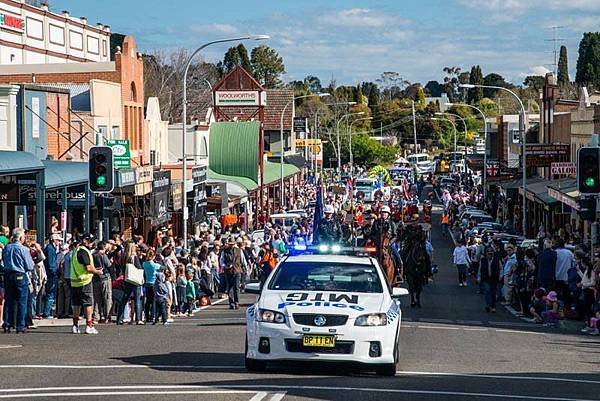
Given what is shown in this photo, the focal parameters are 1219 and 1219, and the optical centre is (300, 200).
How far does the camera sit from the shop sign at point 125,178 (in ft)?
124

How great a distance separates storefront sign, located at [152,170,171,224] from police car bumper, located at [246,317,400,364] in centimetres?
2865

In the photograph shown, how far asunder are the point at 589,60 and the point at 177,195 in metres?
110

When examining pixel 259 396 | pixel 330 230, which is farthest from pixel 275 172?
pixel 259 396

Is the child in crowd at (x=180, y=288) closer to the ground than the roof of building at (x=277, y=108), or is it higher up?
closer to the ground

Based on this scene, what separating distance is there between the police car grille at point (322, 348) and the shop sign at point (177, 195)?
33.6 m

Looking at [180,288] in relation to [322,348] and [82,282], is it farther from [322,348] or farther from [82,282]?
[322,348]

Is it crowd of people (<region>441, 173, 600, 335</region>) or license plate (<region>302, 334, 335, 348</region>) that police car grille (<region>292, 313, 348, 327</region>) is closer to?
license plate (<region>302, 334, 335, 348</region>)

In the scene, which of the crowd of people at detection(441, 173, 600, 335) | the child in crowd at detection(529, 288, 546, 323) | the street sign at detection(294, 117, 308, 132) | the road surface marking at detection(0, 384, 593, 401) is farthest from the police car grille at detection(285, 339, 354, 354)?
the street sign at detection(294, 117, 308, 132)

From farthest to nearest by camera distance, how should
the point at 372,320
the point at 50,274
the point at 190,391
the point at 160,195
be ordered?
the point at 160,195, the point at 50,274, the point at 372,320, the point at 190,391

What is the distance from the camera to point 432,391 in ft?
44.4

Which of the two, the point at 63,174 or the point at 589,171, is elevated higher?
the point at 589,171

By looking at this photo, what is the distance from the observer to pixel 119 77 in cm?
5297

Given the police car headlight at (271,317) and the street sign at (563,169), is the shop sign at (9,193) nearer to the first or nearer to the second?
the police car headlight at (271,317)

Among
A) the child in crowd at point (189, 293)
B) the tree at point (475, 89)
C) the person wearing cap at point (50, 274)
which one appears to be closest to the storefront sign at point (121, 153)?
the child in crowd at point (189, 293)
